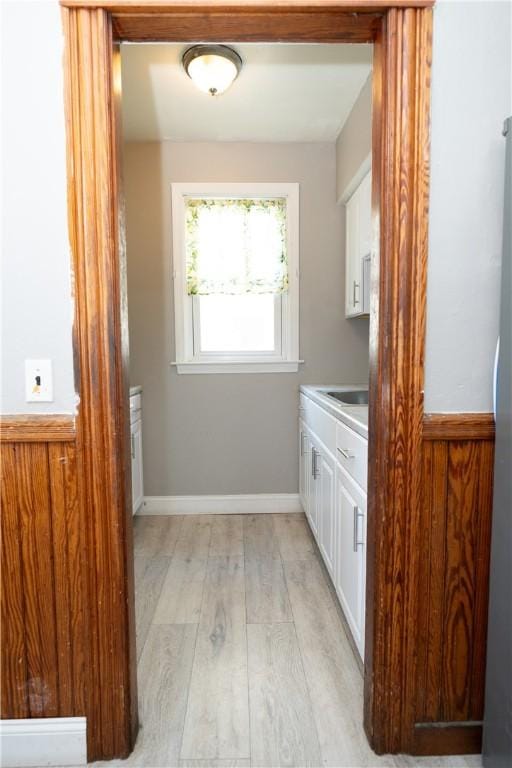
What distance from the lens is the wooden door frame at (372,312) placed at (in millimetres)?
1123

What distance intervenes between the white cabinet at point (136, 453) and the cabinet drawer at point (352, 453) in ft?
5.07

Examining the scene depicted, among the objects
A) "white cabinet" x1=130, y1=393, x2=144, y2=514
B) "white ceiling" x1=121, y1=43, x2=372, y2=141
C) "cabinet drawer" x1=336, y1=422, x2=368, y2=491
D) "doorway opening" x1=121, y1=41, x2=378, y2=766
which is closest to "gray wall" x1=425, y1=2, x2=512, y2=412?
"cabinet drawer" x1=336, y1=422, x2=368, y2=491

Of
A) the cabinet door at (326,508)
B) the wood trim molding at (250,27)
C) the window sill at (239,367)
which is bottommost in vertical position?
the cabinet door at (326,508)

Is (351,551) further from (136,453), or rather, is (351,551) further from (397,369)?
(136,453)

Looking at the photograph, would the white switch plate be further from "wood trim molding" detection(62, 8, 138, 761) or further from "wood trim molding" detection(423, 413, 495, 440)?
"wood trim molding" detection(423, 413, 495, 440)

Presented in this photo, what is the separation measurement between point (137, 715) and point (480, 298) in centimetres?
167

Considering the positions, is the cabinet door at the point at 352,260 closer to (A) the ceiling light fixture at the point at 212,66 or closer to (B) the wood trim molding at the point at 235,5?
(A) the ceiling light fixture at the point at 212,66

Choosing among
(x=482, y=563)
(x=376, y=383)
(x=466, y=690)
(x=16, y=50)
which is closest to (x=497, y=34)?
(x=376, y=383)

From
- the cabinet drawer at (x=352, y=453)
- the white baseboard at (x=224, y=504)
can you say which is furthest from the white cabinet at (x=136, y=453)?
the cabinet drawer at (x=352, y=453)

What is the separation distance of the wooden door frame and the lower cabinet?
29cm

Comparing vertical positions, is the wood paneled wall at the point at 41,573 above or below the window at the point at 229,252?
below

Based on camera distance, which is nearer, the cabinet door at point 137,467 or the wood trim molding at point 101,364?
the wood trim molding at point 101,364

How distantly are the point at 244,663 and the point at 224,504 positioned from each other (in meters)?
1.57

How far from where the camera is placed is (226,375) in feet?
10.6
